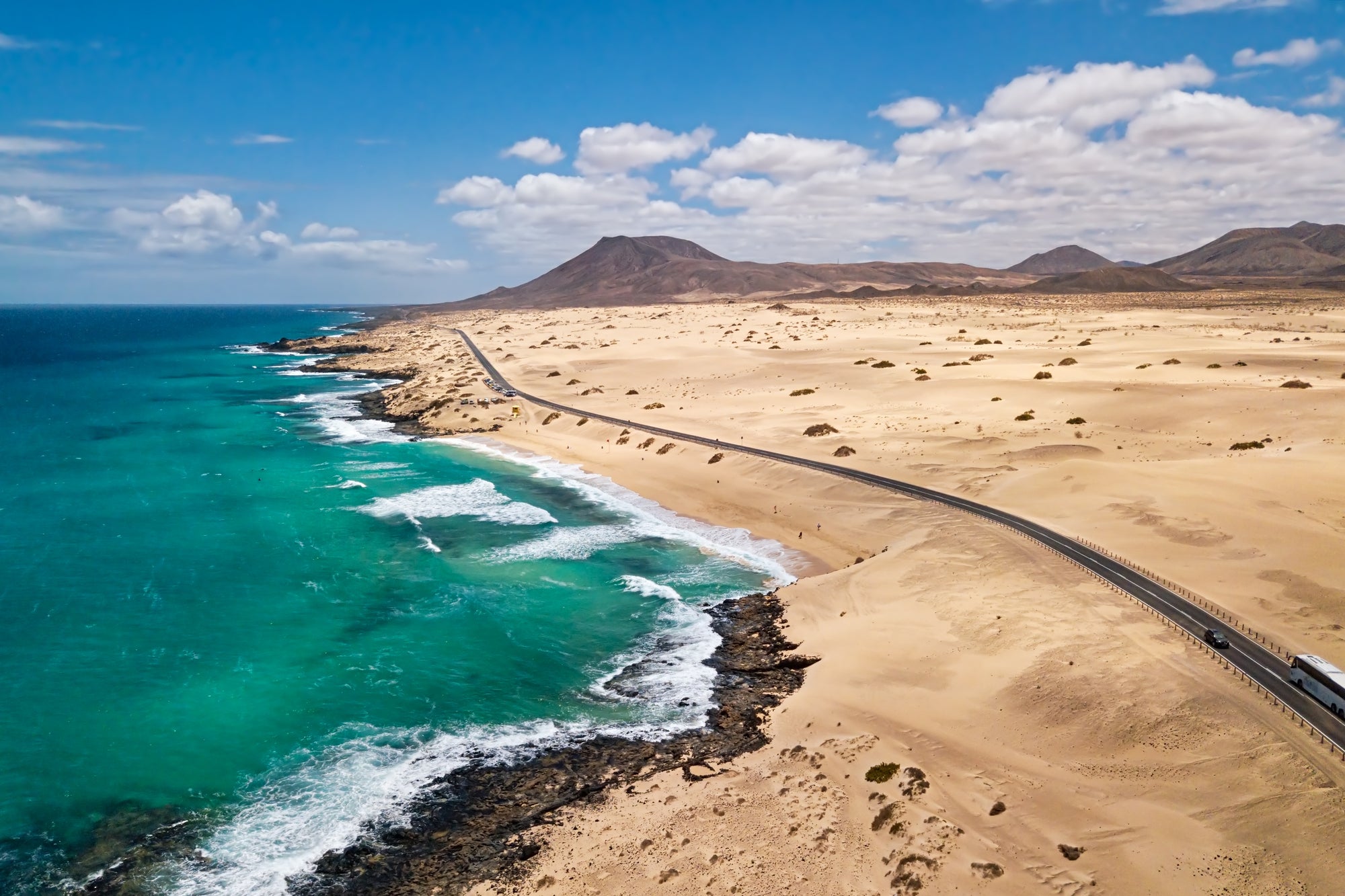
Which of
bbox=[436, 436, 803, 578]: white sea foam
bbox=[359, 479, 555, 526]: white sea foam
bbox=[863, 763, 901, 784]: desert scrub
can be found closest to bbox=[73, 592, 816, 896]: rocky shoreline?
bbox=[863, 763, 901, 784]: desert scrub

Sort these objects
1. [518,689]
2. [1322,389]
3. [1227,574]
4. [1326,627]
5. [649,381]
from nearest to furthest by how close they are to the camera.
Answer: [1326,627] → [518,689] → [1227,574] → [1322,389] → [649,381]

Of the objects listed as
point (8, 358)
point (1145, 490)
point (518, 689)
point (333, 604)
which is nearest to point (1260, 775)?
point (518, 689)

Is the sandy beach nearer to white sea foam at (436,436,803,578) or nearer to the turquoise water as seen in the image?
white sea foam at (436,436,803,578)

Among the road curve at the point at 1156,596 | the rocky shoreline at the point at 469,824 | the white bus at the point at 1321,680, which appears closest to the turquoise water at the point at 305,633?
the rocky shoreline at the point at 469,824

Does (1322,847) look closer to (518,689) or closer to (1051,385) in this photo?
(518,689)

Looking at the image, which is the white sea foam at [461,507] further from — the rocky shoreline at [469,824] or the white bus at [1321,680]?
the white bus at [1321,680]

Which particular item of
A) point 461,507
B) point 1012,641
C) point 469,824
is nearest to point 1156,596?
point 1012,641

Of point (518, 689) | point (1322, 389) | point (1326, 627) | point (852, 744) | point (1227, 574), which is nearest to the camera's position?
point (852, 744)
